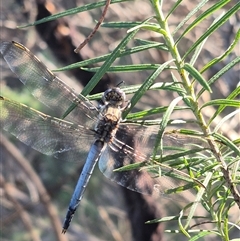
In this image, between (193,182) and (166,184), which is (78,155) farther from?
(193,182)

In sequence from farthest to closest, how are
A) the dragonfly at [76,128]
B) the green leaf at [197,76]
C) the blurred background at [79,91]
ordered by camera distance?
the blurred background at [79,91] < the dragonfly at [76,128] < the green leaf at [197,76]

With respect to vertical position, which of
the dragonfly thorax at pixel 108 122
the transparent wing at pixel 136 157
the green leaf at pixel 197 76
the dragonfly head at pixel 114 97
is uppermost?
the dragonfly head at pixel 114 97

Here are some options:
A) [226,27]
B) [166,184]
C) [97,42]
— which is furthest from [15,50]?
[97,42]

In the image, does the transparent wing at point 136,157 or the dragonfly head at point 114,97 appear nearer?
the transparent wing at point 136,157

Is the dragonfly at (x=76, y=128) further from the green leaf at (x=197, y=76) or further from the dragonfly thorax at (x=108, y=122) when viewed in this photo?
the green leaf at (x=197, y=76)

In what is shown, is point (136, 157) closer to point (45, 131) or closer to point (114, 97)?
point (114, 97)

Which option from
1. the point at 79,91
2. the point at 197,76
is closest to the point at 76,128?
the point at 197,76

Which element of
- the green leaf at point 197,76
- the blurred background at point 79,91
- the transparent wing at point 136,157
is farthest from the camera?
the blurred background at point 79,91

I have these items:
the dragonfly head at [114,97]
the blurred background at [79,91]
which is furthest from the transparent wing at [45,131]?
the blurred background at [79,91]
